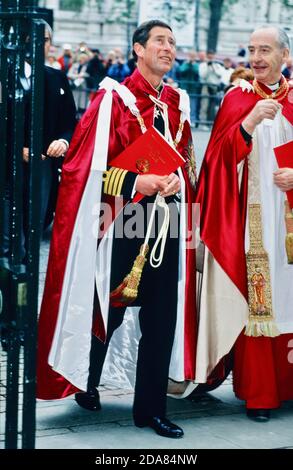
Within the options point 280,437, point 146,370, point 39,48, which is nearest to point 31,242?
point 39,48

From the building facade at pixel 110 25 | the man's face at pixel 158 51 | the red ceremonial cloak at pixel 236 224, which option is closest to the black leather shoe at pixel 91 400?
the red ceremonial cloak at pixel 236 224

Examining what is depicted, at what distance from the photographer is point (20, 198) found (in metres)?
3.44

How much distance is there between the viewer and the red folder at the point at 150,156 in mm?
4820

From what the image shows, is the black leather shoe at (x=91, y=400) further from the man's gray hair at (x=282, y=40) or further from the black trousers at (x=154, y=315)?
the man's gray hair at (x=282, y=40)

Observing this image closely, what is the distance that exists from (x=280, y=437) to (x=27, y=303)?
2.11 meters

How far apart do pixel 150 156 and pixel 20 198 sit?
1.52m

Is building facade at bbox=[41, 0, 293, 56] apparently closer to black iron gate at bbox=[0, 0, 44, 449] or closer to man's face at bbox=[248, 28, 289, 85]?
man's face at bbox=[248, 28, 289, 85]

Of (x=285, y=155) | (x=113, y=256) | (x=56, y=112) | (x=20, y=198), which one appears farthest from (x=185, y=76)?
(x=20, y=198)

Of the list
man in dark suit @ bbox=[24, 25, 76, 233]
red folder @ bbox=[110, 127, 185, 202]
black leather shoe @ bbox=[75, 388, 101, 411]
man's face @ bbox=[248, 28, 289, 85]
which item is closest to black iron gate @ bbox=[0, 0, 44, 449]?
red folder @ bbox=[110, 127, 185, 202]

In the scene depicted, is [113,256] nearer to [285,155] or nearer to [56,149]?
[56,149]

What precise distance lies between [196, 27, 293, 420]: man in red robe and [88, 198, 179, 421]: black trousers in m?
0.25

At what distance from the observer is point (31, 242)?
3412 mm

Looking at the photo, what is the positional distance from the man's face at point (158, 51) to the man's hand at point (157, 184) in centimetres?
58
